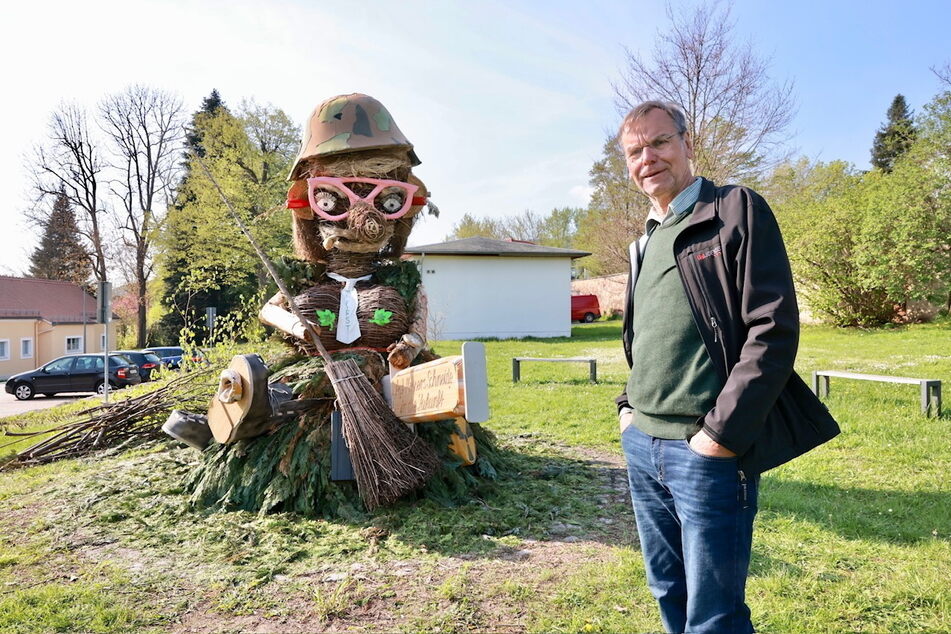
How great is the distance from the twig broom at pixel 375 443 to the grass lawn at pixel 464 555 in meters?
0.23

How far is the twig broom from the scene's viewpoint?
3656 millimetres

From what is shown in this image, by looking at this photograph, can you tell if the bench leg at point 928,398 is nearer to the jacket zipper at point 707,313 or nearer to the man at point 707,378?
the man at point 707,378

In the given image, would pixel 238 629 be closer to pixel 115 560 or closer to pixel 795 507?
pixel 115 560

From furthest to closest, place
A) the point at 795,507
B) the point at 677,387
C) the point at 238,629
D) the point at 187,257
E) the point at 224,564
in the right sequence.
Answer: the point at 187,257, the point at 795,507, the point at 224,564, the point at 238,629, the point at 677,387

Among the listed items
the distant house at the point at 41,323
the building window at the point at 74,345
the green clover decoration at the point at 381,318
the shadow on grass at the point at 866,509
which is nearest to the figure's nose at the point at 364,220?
the green clover decoration at the point at 381,318

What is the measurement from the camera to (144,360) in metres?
16.8

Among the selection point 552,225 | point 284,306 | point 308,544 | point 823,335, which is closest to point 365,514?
point 308,544

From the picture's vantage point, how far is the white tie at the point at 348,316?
4.20 m

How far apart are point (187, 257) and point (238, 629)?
81.4ft

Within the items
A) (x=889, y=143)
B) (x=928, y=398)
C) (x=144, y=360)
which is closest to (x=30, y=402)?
(x=144, y=360)

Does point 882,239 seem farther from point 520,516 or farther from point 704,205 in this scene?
point 704,205

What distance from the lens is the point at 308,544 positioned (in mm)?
3461

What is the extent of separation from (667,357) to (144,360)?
1778 cm

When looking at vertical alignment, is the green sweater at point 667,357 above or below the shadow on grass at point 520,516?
above
